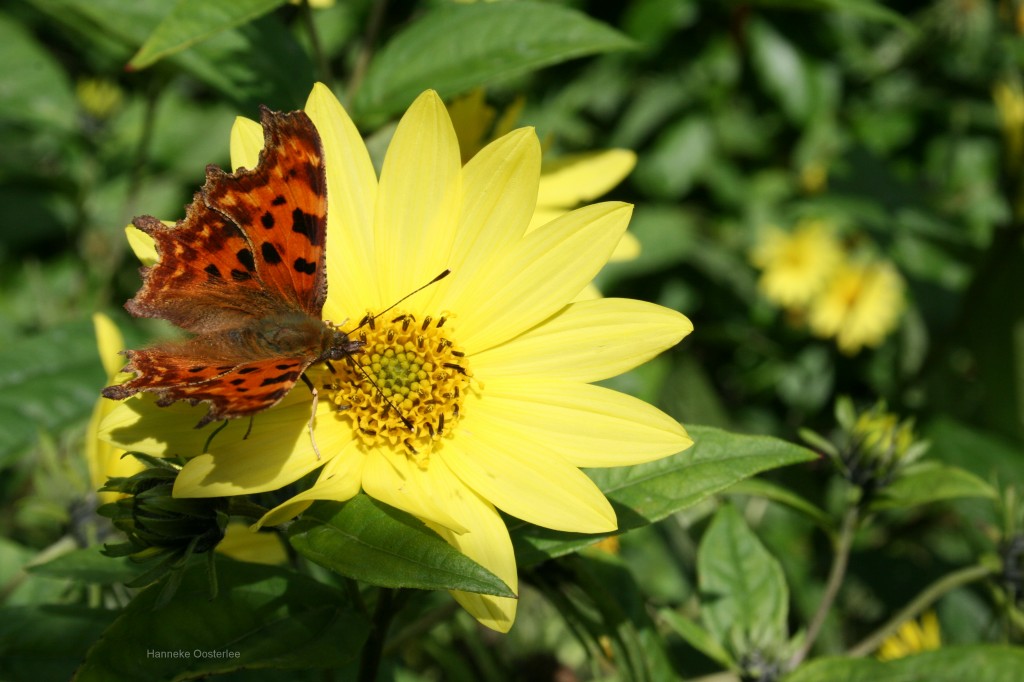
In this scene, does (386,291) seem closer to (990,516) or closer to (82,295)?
(990,516)

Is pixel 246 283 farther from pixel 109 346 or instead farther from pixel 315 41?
pixel 315 41

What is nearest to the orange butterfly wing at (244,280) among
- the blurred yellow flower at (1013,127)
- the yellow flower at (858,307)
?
the blurred yellow flower at (1013,127)

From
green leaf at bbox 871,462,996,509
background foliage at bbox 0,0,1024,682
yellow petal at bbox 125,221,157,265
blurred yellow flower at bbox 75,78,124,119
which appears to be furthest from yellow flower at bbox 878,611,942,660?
blurred yellow flower at bbox 75,78,124,119

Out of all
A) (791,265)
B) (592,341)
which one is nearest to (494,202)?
(592,341)

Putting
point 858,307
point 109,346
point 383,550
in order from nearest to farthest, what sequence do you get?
point 383,550 < point 109,346 < point 858,307

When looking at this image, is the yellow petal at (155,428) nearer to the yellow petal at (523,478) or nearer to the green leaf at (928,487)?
the yellow petal at (523,478)
